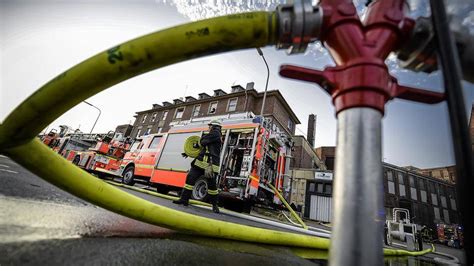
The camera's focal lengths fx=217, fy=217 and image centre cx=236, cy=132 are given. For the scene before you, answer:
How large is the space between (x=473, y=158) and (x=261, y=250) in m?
1.51

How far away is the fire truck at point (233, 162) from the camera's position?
260 inches

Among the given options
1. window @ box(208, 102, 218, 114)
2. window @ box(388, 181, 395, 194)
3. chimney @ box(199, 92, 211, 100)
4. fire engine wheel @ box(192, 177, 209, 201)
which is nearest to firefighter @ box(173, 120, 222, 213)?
fire engine wheel @ box(192, 177, 209, 201)

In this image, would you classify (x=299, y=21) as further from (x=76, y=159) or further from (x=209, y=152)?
(x=76, y=159)

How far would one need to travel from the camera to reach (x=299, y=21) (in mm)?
708

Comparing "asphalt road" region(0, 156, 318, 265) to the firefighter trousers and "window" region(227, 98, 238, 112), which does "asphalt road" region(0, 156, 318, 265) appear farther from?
"window" region(227, 98, 238, 112)

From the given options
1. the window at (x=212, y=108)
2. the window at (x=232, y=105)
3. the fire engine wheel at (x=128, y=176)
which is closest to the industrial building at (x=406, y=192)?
the window at (x=232, y=105)

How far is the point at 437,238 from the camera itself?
69.5 ft

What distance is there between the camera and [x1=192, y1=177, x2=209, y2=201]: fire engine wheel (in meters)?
6.43

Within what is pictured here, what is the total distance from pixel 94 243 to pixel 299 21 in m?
1.31

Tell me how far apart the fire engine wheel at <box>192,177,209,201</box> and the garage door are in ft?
52.3

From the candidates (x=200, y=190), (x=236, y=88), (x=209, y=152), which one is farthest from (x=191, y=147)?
(x=236, y=88)

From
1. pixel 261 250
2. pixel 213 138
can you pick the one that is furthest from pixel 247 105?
pixel 261 250

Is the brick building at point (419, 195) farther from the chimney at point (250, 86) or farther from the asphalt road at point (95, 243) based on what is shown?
the asphalt road at point (95, 243)

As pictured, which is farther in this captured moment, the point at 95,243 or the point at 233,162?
the point at 233,162
